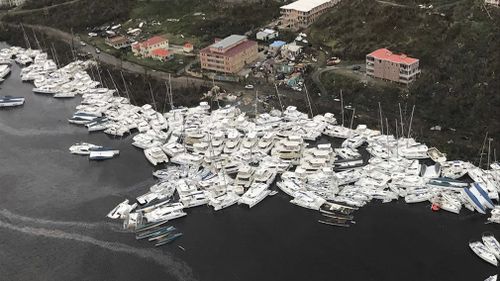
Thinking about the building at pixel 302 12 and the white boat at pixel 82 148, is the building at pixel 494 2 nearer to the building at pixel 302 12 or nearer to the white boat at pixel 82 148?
the building at pixel 302 12

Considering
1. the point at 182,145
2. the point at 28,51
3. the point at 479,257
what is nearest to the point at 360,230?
the point at 479,257

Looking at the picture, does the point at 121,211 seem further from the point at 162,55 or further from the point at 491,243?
the point at 162,55

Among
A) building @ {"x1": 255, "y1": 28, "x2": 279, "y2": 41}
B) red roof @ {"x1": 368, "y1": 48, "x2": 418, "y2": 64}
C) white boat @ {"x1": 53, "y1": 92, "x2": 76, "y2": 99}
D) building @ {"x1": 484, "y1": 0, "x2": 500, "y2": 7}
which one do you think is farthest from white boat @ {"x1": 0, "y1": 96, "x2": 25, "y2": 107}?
building @ {"x1": 484, "y1": 0, "x2": 500, "y2": 7}

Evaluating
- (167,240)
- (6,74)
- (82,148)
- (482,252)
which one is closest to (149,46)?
(6,74)

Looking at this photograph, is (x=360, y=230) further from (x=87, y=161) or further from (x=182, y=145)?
(x=87, y=161)

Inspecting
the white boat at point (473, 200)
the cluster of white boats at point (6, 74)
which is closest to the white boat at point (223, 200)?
the white boat at point (473, 200)

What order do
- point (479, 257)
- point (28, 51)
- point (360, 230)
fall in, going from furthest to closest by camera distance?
point (28, 51) < point (360, 230) < point (479, 257)
